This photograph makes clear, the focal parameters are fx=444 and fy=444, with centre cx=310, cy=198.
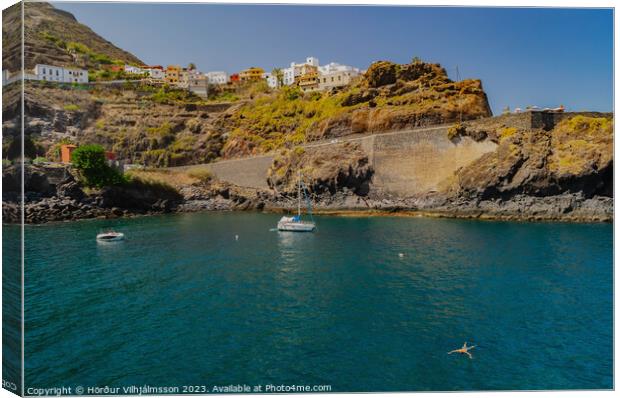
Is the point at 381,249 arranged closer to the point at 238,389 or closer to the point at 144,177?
the point at 238,389

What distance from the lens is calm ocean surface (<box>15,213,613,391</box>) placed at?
11805 millimetres

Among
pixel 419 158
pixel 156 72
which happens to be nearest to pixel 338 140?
pixel 419 158

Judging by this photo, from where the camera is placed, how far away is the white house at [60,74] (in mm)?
54822

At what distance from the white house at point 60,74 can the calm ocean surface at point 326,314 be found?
114 feet

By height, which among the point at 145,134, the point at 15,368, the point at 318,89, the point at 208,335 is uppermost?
the point at 318,89

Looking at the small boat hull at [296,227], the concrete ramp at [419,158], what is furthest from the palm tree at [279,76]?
the small boat hull at [296,227]

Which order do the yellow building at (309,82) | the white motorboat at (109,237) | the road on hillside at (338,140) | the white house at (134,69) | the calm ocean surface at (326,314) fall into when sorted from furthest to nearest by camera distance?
the white house at (134,69), the yellow building at (309,82), the road on hillside at (338,140), the white motorboat at (109,237), the calm ocean surface at (326,314)

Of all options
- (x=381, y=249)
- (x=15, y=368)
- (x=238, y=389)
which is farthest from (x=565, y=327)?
(x=15, y=368)

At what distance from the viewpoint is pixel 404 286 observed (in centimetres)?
1952

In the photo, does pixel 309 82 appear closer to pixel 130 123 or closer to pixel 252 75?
pixel 252 75

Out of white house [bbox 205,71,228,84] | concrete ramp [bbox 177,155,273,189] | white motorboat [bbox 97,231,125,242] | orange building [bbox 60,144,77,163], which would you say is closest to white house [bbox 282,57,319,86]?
white house [bbox 205,71,228,84]

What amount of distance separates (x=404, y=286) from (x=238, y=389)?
36.4ft

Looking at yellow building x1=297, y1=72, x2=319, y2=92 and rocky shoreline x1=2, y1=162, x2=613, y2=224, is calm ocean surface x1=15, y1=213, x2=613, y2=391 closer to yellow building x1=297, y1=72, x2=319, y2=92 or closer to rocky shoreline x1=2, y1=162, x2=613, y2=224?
rocky shoreline x1=2, y1=162, x2=613, y2=224

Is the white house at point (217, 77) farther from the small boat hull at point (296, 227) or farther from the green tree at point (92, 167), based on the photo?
the small boat hull at point (296, 227)
